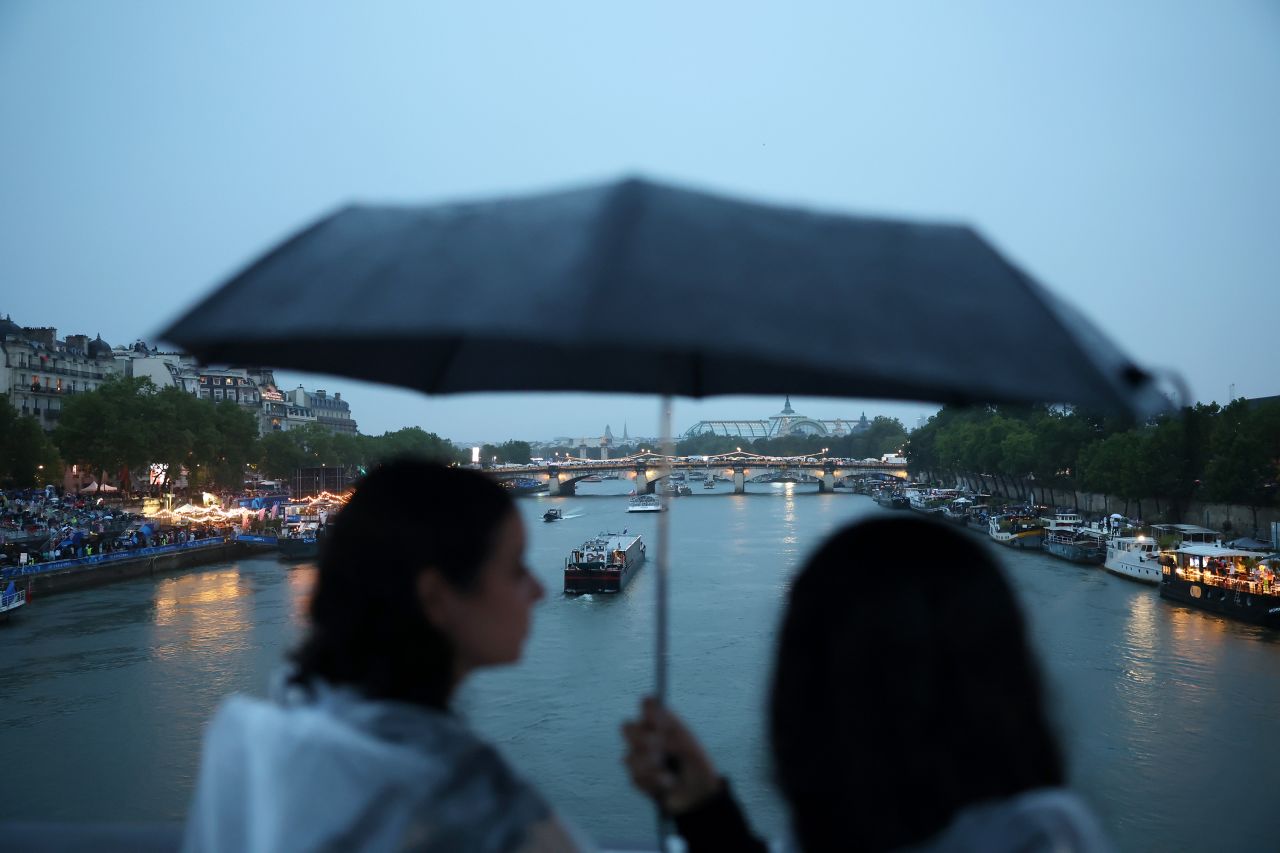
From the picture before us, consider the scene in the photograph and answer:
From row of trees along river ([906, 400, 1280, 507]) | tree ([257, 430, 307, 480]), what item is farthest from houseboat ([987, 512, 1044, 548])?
tree ([257, 430, 307, 480])

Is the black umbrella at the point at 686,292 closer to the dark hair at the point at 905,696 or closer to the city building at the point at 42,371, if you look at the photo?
the dark hair at the point at 905,696

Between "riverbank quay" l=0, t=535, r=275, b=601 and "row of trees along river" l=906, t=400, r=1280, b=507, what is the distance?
2039 centimetres

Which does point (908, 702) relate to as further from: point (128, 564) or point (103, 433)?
point (103, 433)

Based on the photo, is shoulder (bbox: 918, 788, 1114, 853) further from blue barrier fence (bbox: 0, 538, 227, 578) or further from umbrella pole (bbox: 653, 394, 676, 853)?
blue barrier fence (bbox: 0, 538, 227, 578)

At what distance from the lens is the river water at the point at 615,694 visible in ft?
32.0

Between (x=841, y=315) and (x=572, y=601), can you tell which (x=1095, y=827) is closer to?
(x=841, y=315)

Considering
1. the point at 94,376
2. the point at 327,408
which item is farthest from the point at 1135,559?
the point at 327,408

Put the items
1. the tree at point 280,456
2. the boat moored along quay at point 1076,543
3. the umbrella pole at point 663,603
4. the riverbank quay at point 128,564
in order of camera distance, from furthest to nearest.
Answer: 1. the tree at point 280,456
2. the boat moored along quay at point 1076,543
3. the riverbank quay at point 128,564
4. the umbrella pole at point 663,603

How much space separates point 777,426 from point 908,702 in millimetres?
135499

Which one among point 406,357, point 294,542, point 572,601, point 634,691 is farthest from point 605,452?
point 406,357

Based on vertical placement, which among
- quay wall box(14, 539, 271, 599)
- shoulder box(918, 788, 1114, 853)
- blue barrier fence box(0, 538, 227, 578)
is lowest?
quay wall box(14, 539, 271, 599)

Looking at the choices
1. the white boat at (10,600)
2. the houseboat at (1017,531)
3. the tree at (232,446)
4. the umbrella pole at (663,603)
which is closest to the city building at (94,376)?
the tree at (232,446)

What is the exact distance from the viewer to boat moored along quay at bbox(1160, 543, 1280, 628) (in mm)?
17719

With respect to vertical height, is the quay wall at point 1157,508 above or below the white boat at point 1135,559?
above
